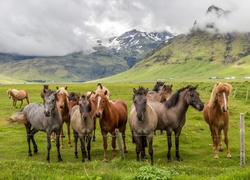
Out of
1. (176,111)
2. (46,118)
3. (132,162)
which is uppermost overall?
(176,111)

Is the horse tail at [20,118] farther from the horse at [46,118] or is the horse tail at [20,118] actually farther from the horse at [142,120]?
the horse at [142,120]

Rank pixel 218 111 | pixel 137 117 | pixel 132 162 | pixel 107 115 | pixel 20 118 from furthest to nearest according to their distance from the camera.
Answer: pixel 20 118, pixel 218 111, pixel 107 115, pixel 137 117, pixel 132 162

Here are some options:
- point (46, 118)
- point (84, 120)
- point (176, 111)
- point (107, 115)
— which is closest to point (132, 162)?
point (107, 115)

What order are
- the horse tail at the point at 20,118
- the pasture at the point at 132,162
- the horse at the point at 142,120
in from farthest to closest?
1. the horse tail at the point at 20,118
2. the horse at the point at 142,120
3. the pasture at the point at 132,162

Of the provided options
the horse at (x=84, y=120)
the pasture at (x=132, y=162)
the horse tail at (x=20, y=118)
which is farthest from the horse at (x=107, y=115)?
the horse tail at (x=20, y=118)

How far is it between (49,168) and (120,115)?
540cm

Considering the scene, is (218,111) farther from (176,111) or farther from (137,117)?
(137,117)

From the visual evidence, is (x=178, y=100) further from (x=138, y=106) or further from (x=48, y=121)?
(x=48, y=121)

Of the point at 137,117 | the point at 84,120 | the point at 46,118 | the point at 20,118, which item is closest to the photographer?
the point at 137,117

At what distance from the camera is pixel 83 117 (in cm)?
1338

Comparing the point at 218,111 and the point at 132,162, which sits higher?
the point at 218,111

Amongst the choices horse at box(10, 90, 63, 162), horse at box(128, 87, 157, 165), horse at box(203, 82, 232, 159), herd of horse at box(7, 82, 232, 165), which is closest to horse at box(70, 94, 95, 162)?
herd of horse at box(7, 82, 232, 165)

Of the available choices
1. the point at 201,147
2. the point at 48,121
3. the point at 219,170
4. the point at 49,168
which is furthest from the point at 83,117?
the point at 201,147

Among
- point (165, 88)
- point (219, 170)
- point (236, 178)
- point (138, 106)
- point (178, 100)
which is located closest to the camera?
point (236, 178)
